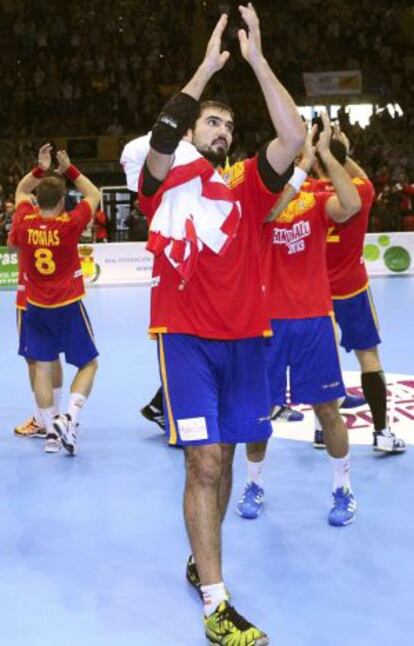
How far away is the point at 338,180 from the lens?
4297 mm

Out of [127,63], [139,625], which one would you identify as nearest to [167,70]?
[127,63]

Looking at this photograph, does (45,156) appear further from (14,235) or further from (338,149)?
(338,149)

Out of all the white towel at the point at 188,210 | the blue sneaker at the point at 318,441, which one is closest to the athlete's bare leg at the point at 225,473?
the white towel at the point at 188,210

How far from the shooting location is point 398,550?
4.12 meters

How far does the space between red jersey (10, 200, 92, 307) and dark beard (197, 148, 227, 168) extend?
2.41 meters

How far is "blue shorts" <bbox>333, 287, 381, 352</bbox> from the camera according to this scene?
5566 millimetres

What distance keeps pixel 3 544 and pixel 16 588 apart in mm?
545

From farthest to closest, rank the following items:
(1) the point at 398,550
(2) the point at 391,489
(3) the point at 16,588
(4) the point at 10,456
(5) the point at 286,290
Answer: (4) the point at 10,456, (2) the point at 391,489, (5) the point at 286,290, (1) the point at 398,550, (3) the point at 16,588

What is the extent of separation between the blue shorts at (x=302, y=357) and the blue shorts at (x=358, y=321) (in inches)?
39.5

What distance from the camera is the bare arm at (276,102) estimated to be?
3166mm

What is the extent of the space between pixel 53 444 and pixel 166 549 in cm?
193

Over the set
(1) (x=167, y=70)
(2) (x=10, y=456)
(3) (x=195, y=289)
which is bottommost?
(2) (x=10, y=456)

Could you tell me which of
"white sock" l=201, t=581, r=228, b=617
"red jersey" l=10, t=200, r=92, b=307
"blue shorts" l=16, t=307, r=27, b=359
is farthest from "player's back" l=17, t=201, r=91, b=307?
"white sock" l=201, t=581, r=228, b=617

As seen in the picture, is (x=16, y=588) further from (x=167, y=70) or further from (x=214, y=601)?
(x=167, y=70)
